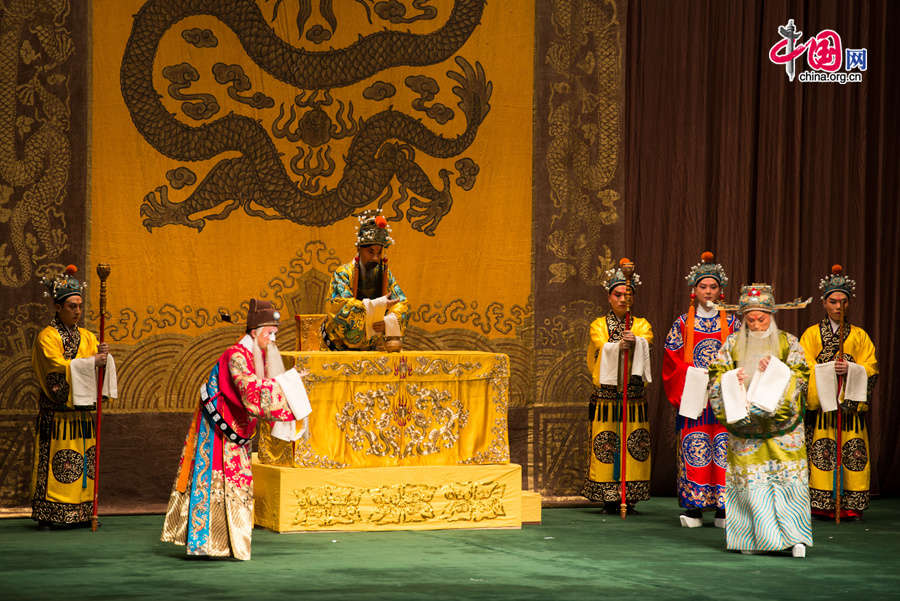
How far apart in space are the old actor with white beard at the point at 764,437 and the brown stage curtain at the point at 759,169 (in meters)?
2.68

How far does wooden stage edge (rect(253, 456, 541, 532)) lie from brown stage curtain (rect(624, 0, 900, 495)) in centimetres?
229

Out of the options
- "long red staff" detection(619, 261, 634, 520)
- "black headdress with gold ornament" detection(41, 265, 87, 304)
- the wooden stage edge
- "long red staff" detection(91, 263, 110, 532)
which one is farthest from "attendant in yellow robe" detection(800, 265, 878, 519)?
"black headdress with gold ornament" detection(41, 265, 87, 304)

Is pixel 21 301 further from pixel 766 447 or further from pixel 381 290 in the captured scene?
pixel 766 447

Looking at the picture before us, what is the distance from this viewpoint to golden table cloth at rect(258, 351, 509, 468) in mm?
7273

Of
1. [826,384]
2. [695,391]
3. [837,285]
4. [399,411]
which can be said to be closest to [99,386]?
[399,411]

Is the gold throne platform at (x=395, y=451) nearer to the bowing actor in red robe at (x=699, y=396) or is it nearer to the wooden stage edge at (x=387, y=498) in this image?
the wooden stage edge at (x=387, y=498)

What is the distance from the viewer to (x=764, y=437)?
261 inches

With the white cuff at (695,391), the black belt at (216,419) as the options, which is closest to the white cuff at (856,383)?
the white cuff at (695,391)

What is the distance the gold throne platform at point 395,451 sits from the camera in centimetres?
721

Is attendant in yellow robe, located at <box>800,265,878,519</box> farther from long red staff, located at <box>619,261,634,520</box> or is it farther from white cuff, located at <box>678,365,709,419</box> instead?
long red staff, located at <box>619,261,634,520</box>

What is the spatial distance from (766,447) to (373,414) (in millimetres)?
2239

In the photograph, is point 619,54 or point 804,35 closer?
point 619,54

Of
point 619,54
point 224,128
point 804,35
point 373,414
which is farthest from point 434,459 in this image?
point 804,35

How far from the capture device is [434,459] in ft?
24.5
